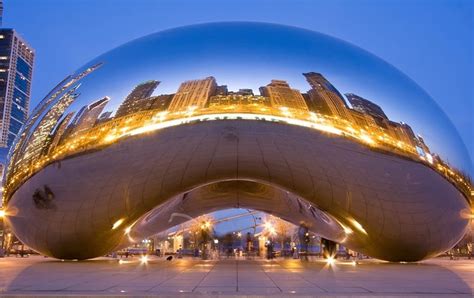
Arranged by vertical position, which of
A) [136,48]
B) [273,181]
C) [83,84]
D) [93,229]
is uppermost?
[136,48]

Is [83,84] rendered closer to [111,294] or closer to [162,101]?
[162,101]

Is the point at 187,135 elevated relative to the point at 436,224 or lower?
elevated

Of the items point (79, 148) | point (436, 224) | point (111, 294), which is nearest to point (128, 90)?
point (79, 148)

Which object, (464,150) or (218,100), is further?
(464,150)

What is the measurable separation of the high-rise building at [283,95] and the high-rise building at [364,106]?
1.09 meters

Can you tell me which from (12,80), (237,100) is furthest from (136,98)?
(12,80)

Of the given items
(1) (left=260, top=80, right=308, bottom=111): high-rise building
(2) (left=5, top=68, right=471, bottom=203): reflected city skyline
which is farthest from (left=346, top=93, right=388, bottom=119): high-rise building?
(1) (left=260, top=80, right=308, bottom=111): high-rise building

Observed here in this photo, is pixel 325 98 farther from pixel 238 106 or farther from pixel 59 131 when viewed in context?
pixel 59 131

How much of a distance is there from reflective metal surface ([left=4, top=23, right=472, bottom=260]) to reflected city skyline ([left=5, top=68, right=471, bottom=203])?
2cm

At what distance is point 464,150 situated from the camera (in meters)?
11.9

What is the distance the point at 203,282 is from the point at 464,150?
8003mm

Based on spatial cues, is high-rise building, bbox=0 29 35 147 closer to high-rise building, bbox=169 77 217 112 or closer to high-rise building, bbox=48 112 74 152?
high-rise building, bbox=48 112 74 152

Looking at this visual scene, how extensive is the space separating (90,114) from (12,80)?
197m

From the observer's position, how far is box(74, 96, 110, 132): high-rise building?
34.0ft
